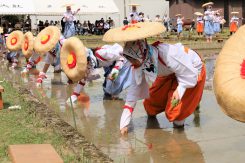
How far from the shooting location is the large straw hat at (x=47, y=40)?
931cm

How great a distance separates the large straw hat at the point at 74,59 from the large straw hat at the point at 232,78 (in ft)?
10.8

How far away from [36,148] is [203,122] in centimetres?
245

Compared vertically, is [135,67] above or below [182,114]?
above

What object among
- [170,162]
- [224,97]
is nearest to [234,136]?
[170,162]

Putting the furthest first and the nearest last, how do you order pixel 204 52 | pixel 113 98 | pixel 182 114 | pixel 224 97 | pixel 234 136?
pixel 204 52
pixel 113 98
pixel 182 114
pixel 234 136
pixel 224 97

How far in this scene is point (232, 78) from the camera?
3875 mm

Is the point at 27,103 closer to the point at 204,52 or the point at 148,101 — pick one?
the point at 148,101

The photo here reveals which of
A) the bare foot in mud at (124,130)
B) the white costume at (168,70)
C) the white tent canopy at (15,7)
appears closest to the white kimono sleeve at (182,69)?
the white costume at (168,70)

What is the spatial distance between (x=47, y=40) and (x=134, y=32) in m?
4.51

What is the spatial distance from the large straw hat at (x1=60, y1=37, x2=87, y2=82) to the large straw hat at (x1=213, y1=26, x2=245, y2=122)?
3278 millimetres

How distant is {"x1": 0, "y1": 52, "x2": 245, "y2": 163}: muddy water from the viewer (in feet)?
15.9

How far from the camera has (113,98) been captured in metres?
8.39

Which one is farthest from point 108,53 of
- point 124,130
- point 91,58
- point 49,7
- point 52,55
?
point 49,7

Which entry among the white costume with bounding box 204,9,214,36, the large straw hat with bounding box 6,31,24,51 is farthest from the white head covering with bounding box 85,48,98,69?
the white costume with bounding box 204,9,214,36
